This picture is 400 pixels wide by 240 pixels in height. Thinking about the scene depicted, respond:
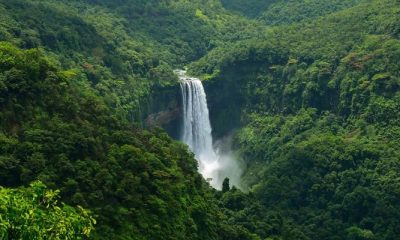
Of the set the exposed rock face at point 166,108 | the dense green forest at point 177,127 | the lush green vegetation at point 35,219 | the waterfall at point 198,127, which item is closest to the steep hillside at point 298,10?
the dense green forest at point 177,127

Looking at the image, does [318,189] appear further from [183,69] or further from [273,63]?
[183,69]

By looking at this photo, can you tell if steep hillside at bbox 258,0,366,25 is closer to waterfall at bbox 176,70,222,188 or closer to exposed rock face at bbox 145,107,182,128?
waterfall at bbox 176,70,222,188

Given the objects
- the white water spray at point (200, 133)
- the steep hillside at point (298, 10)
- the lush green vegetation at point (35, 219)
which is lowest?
the white water spray at point (200, 133)

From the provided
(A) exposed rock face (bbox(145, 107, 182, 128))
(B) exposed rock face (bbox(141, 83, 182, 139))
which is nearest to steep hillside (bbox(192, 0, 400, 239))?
A: (B) exposed rock face (bbox(141, 83, 182, 139))

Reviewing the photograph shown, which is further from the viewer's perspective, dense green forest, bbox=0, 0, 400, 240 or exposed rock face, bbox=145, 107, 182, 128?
exposed rock face, bbox=145, 107, 182, 128

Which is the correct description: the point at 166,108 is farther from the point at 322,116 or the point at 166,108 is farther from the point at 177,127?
the point at 322,116

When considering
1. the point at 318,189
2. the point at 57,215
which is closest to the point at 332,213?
the point at 318,189

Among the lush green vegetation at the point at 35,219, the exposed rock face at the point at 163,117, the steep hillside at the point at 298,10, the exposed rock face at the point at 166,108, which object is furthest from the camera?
the steep hillside at the point at 298,10

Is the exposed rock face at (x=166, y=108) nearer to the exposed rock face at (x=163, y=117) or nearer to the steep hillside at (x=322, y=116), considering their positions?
the exposed rock face at (x=163, y=117)
